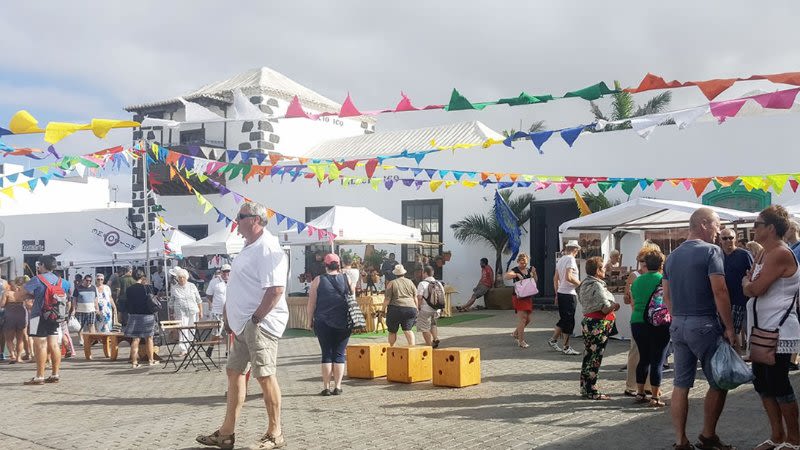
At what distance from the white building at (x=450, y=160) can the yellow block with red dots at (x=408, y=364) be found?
10188 millimetres

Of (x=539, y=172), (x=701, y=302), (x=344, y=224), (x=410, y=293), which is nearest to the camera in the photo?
(x=701, y=302)

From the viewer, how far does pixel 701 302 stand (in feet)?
18.2

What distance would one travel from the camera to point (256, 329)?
6.07 metres

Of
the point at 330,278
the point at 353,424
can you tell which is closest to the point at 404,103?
the point at 330,278

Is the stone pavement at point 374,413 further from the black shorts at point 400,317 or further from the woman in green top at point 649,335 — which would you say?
the black shorts at point 400,317

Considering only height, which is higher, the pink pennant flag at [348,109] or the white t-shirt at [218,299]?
the pink pennant flag at [348,109]

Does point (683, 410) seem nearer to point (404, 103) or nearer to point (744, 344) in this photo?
point (404, 103)

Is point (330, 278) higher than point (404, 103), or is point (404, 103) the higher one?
point (404, 103)

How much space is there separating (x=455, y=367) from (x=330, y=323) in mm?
1545

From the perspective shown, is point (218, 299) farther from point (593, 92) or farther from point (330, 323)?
point (593, 92)

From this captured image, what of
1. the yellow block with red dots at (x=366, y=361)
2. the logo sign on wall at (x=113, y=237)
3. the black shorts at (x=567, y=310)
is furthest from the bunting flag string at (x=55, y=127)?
the logo sign on wall at (x=113, y=237)

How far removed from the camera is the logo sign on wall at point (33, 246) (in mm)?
27438

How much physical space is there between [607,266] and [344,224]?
5942mm

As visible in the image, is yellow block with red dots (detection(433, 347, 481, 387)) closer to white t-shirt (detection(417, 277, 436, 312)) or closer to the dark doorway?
white t-shirt (detection(417, 277, 436, 312))
